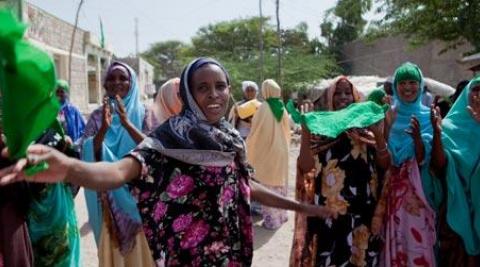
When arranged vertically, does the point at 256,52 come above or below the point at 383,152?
above

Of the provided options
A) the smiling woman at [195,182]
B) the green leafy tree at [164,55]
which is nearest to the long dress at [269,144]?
the smiling woman at [195,182]

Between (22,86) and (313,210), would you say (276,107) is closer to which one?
(313,210)

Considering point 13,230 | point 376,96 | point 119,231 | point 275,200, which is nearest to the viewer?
point 13,230

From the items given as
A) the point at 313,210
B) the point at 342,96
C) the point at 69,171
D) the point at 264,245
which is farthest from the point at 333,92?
the point at 264,245

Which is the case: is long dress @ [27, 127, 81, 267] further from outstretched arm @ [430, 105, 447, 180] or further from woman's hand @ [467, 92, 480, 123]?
woman's hand @ [467, 92, 480, 123]

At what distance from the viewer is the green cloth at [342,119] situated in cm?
300

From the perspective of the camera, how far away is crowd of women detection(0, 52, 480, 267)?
6.89 feet

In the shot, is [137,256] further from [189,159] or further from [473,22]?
[473,22]

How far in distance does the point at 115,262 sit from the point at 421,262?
199 centimetres

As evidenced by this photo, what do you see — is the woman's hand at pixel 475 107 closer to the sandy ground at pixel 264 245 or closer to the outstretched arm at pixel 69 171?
the outstretched arm at pixel 69 171

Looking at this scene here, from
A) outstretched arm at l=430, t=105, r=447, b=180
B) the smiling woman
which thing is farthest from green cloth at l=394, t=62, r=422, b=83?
the smiling woman

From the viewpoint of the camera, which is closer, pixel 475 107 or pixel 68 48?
pixel 475 107

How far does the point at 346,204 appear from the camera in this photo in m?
3.15

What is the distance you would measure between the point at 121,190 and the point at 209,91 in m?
1.62
